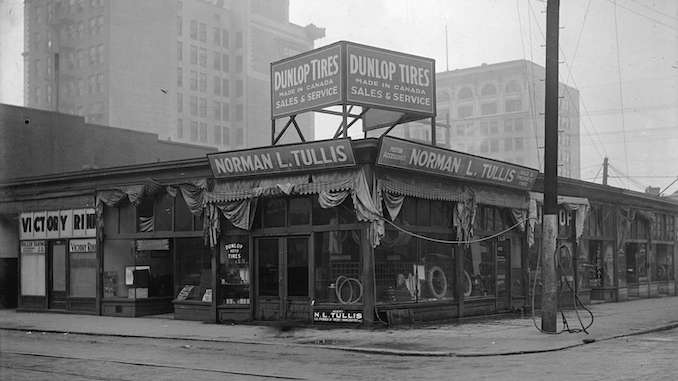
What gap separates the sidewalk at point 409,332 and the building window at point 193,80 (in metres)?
92.8

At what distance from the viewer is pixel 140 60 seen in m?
93.7

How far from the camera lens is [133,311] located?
80.0 feet

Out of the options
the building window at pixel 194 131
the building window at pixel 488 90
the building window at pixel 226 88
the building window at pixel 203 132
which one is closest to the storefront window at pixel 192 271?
the building window at pixel 194 131

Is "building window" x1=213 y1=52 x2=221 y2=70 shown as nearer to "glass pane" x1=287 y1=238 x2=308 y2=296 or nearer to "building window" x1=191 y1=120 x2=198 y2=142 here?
"building window" x1=191 y1=120 x2=198 y2=142

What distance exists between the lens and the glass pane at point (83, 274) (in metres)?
25.6

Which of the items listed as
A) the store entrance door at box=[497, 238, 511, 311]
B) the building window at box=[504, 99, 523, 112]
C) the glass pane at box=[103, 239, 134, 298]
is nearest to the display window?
the glass pane at box=[103, 239, 134, 298]

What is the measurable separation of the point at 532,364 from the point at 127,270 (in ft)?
50.4

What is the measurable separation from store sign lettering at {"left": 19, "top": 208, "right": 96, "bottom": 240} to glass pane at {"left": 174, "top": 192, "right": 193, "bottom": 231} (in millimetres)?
3722

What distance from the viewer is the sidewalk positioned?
50.6 ft

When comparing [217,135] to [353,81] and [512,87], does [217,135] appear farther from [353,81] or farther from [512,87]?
[353,81]

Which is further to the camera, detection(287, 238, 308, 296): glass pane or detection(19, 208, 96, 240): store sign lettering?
detection(19, 208, 96, 240): store sign lettering

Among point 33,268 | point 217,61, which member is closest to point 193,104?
point 217,61

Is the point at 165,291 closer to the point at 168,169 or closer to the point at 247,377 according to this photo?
the point at 168,169

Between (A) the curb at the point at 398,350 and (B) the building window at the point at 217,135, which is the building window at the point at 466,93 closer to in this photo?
(B) the building window at the point at 217,135
